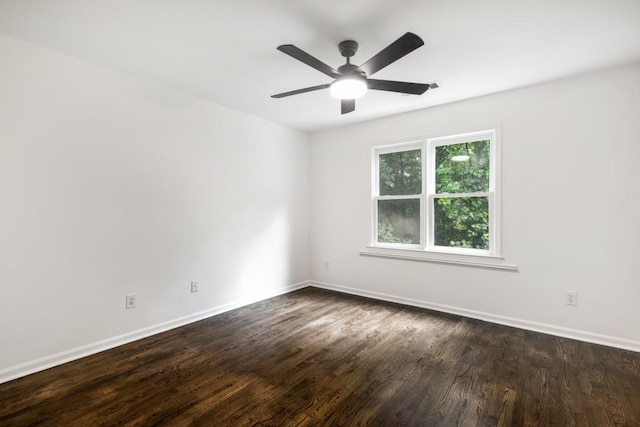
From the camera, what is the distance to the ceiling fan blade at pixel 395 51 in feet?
5.63

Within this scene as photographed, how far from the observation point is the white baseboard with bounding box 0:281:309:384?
7.28 feet

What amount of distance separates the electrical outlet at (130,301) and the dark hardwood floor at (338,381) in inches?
13.1

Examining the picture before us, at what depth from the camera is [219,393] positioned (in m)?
2.03

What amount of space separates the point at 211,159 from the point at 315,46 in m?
1.83

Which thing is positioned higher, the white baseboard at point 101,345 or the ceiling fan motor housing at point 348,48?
the ceiling fan motor housing at point 348,48

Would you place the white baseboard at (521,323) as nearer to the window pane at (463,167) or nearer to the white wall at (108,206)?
the window pane at (463,167)

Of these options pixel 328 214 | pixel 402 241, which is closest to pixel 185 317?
pixel 328 214

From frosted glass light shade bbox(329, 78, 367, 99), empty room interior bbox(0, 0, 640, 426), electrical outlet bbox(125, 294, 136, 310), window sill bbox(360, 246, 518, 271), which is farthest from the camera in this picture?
window sill bbox(360, 246, 518, 271)

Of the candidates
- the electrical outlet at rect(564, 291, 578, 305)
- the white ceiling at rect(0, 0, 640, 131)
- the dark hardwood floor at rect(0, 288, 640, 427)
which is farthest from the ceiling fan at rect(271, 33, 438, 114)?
the electrical outlet at rect(564, 291, 578, 305)

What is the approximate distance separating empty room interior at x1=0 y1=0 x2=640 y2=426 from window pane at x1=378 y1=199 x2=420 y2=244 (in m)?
0.03

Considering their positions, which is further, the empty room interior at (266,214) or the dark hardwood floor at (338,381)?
the empty room interior at (266,214)

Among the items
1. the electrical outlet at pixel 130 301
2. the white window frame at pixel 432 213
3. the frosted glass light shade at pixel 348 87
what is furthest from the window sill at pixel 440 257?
the electrical outlet at pixel 130 301

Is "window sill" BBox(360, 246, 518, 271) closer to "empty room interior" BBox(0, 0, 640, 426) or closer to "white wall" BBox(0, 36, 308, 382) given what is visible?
"empty room interior" BBox(0, 0, 640, 426)

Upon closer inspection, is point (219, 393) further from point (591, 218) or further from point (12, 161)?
point (591, 218)
